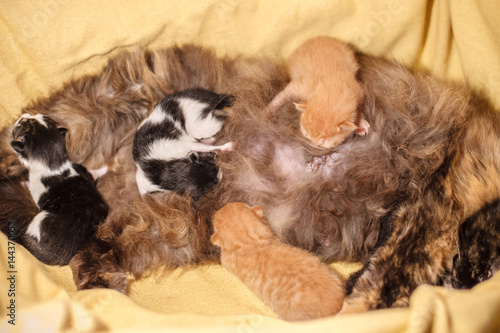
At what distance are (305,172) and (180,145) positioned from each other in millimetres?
642

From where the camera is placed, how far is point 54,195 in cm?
217

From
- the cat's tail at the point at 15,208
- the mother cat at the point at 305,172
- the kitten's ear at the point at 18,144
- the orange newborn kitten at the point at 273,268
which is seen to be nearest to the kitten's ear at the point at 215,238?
the orange newborn kitten at the point at 273,268

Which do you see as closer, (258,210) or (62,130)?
(258,210)

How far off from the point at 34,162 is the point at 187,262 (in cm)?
92

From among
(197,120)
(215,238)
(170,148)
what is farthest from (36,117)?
(215,238)

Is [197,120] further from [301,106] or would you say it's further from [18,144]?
[18,144]

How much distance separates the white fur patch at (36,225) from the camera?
82.6 inches

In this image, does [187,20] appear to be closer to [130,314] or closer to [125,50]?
[125,50]

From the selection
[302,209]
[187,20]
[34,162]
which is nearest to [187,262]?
[302,209]

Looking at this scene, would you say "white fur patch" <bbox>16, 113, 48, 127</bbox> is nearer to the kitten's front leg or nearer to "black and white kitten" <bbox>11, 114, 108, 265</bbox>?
"black and white kitten" <bbox>11, 114, 108, 265</bbox>

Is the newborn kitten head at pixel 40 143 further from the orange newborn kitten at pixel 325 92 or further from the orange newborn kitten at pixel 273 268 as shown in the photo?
the orange newborn kitten at pixel 325 92

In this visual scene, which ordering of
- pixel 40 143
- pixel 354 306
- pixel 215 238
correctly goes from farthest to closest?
pixel 40 143 < pixel 215 238 < pixel 354 306

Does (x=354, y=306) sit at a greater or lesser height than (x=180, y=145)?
lesser

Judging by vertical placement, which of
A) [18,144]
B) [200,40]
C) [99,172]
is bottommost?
[99,172]
